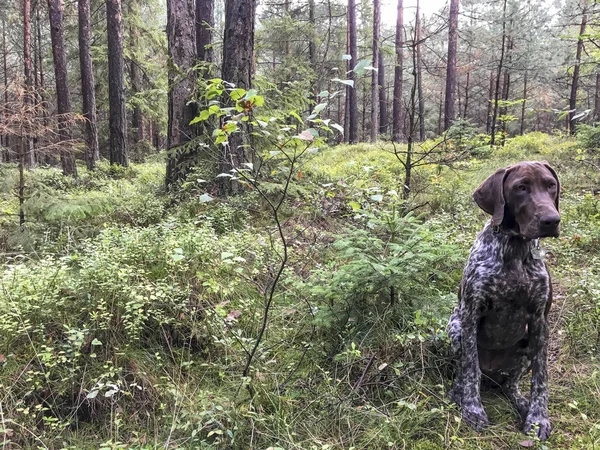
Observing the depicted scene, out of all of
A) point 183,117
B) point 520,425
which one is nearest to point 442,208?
point 520,425

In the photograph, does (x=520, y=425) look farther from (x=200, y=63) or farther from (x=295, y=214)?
(x=200, y=63)

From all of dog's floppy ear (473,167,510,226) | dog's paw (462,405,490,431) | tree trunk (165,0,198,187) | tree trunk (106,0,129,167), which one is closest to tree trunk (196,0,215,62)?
tree trunk (165,0,198,187)

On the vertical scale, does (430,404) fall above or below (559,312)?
below

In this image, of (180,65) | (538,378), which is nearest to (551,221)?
(538,378)

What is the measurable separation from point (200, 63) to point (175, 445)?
7.08 metres

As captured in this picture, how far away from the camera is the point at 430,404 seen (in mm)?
2857

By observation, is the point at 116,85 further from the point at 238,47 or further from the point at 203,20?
the point at 238,47

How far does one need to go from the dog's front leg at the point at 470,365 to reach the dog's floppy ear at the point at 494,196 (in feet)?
1.89

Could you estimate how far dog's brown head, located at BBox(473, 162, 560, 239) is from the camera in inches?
90.8

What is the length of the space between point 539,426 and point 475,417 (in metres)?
0.38

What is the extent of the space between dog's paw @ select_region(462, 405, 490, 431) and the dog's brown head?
3.98ft

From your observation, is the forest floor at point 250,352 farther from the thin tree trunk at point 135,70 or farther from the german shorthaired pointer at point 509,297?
the thin tree trunk at point 135,70

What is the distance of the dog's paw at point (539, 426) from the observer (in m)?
2.55

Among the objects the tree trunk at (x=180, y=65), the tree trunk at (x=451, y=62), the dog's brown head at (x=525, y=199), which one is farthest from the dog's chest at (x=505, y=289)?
the tree trunk at (x=451, y=62)
